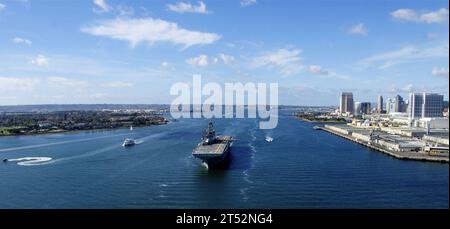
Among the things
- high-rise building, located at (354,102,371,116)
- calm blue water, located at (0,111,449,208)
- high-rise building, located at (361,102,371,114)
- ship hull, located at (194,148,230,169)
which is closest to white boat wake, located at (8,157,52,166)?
calm blue water, located at (0,111,449,208)

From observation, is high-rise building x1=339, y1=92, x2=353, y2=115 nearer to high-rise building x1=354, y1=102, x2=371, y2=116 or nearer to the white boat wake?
high-rise building x1=354, y1=102, x2=371, y2=116

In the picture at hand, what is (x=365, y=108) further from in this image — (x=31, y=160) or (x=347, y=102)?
(x=31, y=160)

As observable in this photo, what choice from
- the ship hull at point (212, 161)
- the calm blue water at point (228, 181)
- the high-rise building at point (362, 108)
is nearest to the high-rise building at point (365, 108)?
the high-rise building at point (362, 108)

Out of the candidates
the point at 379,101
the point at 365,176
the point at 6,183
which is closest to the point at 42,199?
the point at 6,183

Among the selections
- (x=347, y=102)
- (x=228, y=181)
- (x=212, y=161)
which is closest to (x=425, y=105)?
(x=347, y=102)

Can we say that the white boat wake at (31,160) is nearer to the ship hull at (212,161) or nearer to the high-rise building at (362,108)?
the ship hull at (212,161)
